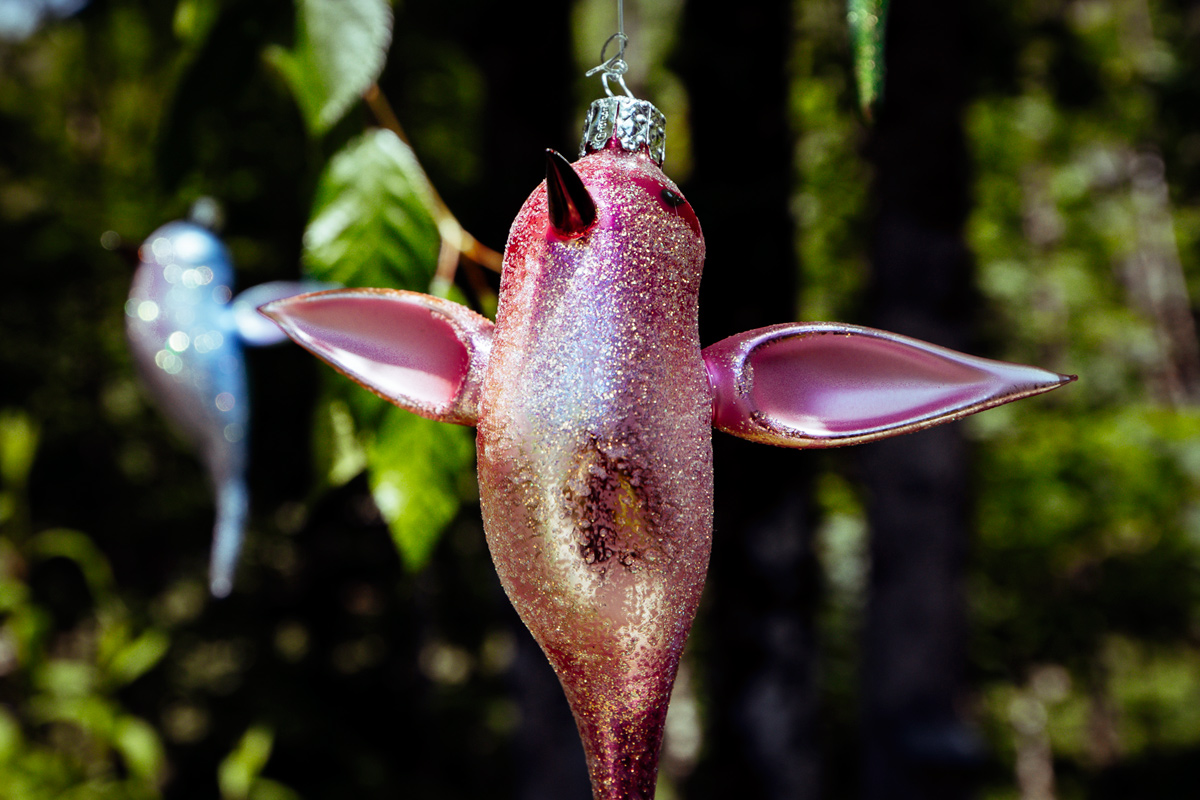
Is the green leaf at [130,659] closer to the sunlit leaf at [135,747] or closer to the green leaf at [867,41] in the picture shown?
the sunlit leaf at [135,747]

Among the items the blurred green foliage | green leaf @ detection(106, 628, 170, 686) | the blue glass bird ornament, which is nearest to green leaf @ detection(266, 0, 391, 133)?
the blurred green foliage

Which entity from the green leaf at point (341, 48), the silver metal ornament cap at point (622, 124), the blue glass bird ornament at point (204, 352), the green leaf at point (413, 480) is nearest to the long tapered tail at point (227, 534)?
the blue glass bird ornament at point (204, 352)

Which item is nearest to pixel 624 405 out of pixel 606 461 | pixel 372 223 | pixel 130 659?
pixel 606 461

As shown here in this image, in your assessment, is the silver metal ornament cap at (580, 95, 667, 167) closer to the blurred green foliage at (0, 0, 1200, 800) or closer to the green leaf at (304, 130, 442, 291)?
the blurred green foliage at (0, 0, 1200, 800)

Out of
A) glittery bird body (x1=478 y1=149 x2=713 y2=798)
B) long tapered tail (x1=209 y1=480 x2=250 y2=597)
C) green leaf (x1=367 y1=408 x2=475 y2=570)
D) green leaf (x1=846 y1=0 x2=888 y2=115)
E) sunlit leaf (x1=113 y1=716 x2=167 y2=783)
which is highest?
green leaf (x1=846 y1=0 x2=888 y2=115)

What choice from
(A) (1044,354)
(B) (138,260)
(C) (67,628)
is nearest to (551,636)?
(B) (138,260)

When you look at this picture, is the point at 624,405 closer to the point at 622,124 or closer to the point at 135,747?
the point at 622,124
